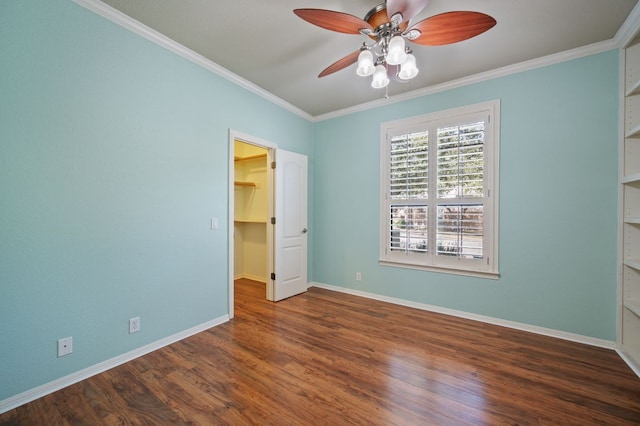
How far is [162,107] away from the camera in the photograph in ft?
7.91

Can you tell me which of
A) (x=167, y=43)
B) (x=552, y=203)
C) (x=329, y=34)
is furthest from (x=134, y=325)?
(x=552, y=203)

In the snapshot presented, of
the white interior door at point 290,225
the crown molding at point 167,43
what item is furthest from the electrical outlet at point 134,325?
the crown molding at point 167,43

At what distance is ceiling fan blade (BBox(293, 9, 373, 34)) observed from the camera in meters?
1.56

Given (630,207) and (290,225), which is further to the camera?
(290,225)

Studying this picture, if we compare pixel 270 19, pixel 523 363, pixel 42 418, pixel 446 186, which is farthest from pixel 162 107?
pixel 523 363

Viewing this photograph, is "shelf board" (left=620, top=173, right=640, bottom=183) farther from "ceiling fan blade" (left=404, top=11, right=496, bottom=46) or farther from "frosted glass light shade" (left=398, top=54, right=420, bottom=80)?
"frosted glass light shade" (left=398, top=54, right=420, bottom=80)

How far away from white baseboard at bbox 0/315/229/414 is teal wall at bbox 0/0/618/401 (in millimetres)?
39

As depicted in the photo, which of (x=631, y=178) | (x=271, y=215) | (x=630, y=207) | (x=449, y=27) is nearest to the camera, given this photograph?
(x=449, y=27)

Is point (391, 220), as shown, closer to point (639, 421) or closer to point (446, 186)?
point (446, 186)

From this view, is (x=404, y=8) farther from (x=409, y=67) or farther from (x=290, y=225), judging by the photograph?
(x=290, y=225)

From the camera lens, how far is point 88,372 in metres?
1.94

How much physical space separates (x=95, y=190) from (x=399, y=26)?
2547 mm

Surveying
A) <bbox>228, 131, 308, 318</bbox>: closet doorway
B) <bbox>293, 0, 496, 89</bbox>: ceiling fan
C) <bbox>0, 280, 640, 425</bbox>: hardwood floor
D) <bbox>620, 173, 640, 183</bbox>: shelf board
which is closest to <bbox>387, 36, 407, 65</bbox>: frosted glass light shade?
<bbox>293, 0, 496, 89</bbox>: ceiling fan

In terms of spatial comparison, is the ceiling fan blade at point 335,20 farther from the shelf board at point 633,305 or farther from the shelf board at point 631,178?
the shelf board at point 633,305
